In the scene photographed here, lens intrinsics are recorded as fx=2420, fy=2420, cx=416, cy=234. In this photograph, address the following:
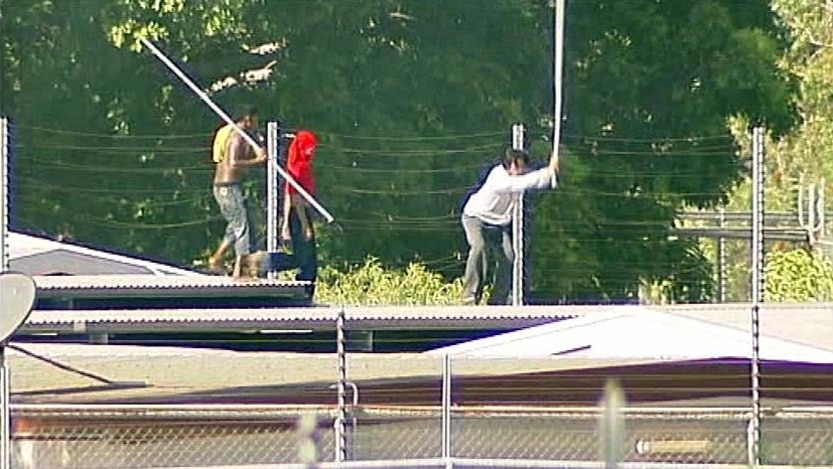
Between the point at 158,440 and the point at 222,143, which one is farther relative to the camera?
the point at 222,143

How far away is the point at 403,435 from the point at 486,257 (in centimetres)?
565

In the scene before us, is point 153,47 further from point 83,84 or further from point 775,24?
point 775,24

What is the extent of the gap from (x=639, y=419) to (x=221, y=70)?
15.0m

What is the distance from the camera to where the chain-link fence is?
36.3ft

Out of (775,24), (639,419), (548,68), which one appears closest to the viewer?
(639,419)

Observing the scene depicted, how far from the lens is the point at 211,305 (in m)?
15.7

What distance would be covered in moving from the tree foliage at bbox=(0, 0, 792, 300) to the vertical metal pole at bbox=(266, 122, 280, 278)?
6.93 m

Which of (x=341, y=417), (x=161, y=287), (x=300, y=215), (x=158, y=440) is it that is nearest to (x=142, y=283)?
(x=161, y=287)

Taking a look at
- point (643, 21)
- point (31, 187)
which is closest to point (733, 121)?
point (643, 21)

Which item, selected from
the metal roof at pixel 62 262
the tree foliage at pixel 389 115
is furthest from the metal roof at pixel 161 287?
the tree foliage at pixel 389 115

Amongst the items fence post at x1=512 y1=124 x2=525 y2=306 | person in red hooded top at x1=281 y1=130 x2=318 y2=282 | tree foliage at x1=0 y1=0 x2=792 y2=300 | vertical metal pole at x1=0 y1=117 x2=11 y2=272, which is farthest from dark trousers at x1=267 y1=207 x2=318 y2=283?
tree foliage at x1=0 y1=0 x2=792 y2=300

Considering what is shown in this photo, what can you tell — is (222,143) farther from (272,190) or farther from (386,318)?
(386,318)

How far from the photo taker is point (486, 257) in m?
17.1

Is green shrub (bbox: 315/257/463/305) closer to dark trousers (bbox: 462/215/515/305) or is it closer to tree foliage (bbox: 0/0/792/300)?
tree foliage (bbox: 0/0/792/300)
